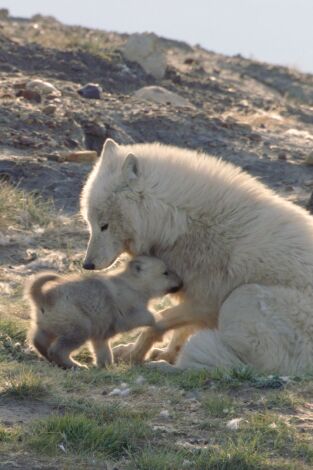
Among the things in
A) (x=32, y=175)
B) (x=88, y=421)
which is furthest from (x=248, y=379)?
(x=32, y=175)

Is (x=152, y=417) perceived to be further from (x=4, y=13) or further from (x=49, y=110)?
(x=4, y=13)

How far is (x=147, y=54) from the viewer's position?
720 inches

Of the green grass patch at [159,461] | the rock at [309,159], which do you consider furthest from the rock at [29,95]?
the green grass patch at [159,461]

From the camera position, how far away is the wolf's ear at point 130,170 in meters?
7.39

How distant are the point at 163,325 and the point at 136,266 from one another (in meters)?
0.44

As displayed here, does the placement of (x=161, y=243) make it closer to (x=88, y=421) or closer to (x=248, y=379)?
(x=248, y=379)

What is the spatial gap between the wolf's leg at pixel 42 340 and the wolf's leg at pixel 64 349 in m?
0.08

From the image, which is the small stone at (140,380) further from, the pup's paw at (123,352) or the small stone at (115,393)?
the pup's paw at (123,352)

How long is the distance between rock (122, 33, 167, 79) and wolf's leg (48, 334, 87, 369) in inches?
452

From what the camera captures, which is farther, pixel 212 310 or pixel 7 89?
pixel 7 89

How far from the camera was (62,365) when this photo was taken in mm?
6762

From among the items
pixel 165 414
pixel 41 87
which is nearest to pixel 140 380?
pixel 165 414

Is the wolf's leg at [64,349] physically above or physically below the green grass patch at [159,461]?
below

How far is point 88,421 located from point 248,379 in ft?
4.54
